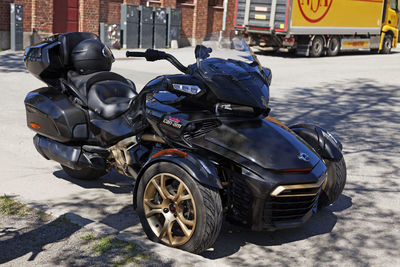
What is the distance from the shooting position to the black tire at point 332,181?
517 centimetres

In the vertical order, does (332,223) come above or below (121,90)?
below

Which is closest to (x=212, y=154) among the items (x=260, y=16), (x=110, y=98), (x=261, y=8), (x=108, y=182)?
(x=110, y=98)

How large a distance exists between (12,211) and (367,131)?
19.4 feet

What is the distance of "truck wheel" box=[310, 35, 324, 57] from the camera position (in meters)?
23.6

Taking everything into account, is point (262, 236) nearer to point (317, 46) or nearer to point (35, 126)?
point (35, 126)

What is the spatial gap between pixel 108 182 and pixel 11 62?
11.3 metres

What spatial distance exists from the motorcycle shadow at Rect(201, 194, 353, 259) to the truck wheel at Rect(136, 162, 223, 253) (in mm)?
263

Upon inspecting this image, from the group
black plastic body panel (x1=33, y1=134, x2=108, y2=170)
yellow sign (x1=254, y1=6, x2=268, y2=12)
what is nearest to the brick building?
yellow sign (x1=254, y1=6, x2=268, y2=12)

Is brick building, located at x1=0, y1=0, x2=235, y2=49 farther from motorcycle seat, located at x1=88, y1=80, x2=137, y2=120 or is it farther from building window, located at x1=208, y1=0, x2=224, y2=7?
motorcycle seat, located at x1=88, y1=80, x2=137, y2=120

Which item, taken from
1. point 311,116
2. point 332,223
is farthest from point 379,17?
point 332,223

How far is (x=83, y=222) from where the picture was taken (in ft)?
16.0

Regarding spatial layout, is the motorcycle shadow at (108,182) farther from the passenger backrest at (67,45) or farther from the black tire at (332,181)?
the black tire at (332,181)

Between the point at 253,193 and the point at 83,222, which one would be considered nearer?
the point at 253,193

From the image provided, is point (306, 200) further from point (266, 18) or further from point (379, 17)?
point (379, 17)
